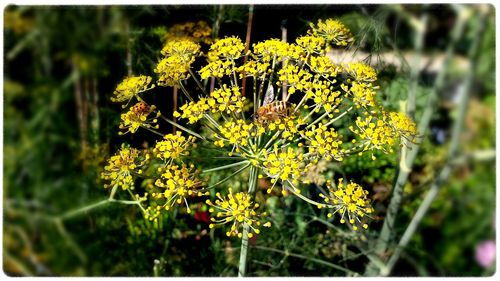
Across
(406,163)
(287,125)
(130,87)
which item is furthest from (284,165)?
(406,163)

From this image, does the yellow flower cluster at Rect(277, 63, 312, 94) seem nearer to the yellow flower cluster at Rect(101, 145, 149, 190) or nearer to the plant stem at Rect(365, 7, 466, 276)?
the yellow flower cluster at Rect(101, 145, 149, 190)

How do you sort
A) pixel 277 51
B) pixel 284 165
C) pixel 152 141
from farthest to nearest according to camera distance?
pixel 152 141
pixel 277 51
pixel 284 165

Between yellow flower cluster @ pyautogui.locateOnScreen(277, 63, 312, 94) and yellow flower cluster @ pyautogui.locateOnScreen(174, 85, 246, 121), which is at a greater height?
yellow flower cluster @ pyautogui.locateOnScreen(277, 63, 312, 94)

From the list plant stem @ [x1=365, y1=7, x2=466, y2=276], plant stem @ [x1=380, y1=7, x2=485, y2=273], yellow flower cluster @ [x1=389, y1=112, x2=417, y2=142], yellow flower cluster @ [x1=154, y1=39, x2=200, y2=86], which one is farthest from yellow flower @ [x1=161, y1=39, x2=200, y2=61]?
plant stem @ [x1=380, y1=7, x2=485, y2=273]

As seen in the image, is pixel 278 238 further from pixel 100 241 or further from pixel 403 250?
pixel 100 241

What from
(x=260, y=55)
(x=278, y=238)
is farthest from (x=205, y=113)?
(x=278, y=238)

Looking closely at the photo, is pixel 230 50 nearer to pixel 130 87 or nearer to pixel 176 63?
pixel 176 63
